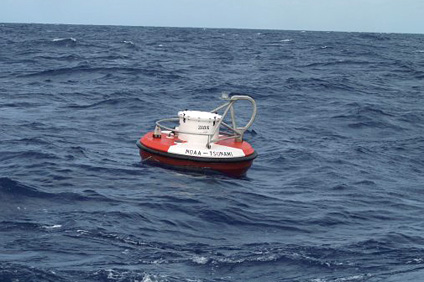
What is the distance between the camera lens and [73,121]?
21.9 metres

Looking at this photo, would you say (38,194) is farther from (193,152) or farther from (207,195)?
(193,152)

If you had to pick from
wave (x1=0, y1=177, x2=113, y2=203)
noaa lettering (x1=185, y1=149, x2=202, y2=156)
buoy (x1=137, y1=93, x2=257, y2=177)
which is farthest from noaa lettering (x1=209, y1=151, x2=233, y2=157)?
wave (x1=0, y1=177, x2=113, y2=203)

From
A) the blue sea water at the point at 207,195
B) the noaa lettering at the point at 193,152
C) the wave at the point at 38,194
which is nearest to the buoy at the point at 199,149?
the noaa lettering at the point at 193,152

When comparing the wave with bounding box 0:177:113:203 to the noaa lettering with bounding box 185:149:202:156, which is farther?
the noaa lettering with bounding box 185:149:202:156

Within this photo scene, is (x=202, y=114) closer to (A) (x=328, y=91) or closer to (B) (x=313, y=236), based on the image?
(B) (x=313, y=236)

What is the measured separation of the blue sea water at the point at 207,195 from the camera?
32.3ft

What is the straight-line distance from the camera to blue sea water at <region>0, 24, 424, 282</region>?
32.3 feet

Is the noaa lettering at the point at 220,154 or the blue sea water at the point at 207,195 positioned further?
the noaa lettering at the point at 220,154

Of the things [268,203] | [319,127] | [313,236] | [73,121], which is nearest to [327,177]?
[268,203]

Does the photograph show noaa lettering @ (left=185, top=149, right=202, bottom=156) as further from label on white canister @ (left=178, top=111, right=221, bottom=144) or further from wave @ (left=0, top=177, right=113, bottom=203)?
wave @ (left=0, top=177, right=113, bottom=203)

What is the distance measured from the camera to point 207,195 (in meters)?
13.7

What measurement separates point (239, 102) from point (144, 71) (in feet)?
36.2

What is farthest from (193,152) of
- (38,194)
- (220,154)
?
(38,194)

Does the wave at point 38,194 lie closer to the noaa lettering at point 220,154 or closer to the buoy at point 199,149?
the buoy at point 199,149
